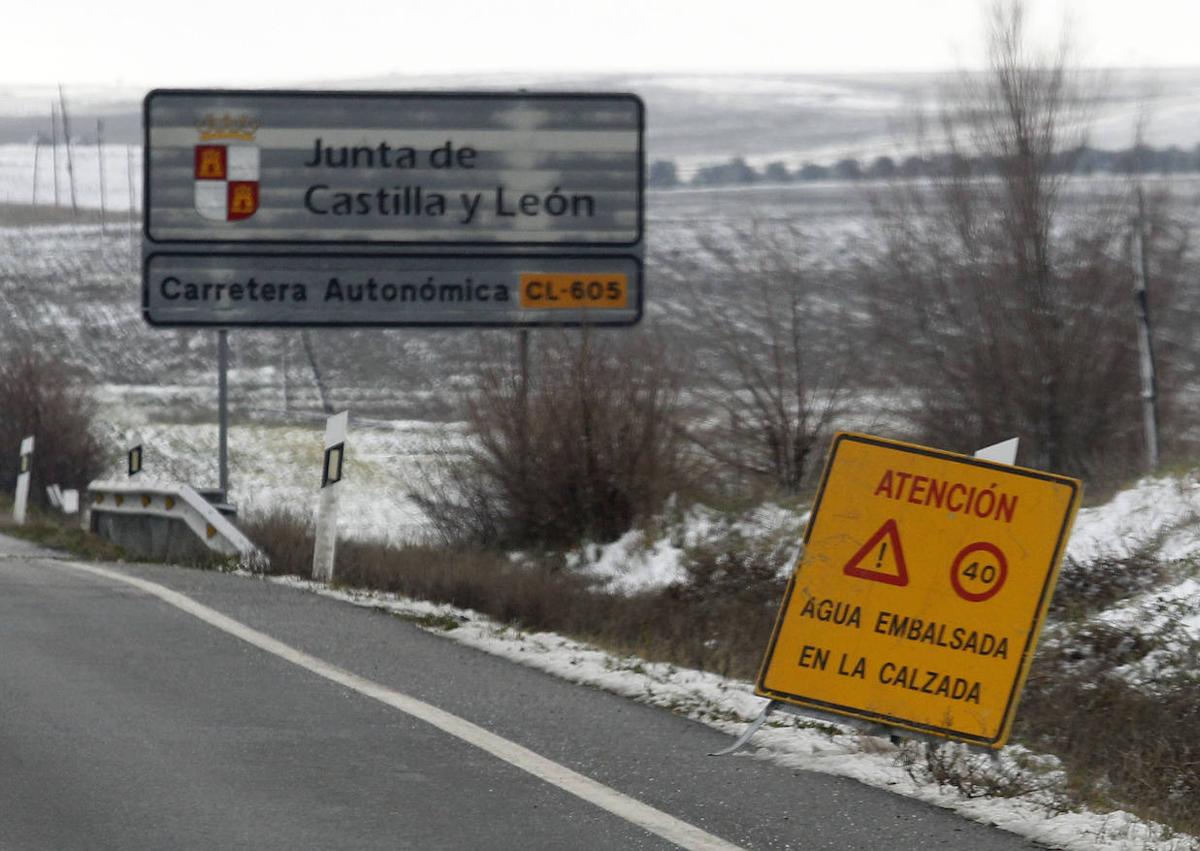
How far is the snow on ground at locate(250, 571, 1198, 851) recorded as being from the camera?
5.61 metres

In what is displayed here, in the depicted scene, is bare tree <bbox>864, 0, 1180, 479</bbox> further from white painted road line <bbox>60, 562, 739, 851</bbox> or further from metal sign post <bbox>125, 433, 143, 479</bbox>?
white painted road line <bbox>60, 562, 739, 851</bbox>

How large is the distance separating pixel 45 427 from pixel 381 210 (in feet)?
55.1

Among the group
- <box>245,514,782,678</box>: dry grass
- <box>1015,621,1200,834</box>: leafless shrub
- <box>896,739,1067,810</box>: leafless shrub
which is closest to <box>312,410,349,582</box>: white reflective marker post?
<box>245,514,782,678</box>: dry grass

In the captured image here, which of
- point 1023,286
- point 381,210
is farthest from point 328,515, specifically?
point 1023,286

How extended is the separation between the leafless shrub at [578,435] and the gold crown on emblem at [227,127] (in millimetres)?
5037

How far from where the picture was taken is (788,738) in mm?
7062

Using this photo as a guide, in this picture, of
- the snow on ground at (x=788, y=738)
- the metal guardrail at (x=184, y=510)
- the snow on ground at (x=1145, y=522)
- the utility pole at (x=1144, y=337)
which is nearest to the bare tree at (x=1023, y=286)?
the utility pole at (x=1144, y=337)

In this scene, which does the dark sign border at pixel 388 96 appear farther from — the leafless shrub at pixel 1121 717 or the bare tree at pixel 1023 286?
the leafless shrub at pixel 1121 717

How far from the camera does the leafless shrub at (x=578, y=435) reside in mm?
19812

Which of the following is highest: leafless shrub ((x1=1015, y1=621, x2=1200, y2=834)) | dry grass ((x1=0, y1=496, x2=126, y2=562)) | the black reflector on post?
the black reflector on post

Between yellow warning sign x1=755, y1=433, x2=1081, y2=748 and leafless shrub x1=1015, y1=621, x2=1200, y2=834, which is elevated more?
yellow warning sign x1=755, y1=433, x2=1081, y2=748

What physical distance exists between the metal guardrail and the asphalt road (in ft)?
19.8

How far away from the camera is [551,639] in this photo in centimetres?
1030

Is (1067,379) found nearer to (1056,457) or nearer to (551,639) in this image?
(1056,457)
